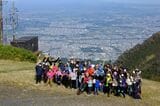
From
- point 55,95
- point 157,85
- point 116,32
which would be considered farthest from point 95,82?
point 116,32

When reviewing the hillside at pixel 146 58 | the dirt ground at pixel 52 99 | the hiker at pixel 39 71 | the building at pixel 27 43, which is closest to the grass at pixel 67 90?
the dirt ground at pixel 52 99

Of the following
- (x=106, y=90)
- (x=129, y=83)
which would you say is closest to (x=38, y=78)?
(x=106, y=90)

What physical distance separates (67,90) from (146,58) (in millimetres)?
12022

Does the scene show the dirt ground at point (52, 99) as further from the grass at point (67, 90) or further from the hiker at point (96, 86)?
the hiker at point (96, 86)

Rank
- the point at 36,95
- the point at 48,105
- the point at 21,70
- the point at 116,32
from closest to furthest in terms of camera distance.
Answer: the point at 48,105
the point at 36,95
the point at 21,70
the point at 116,32

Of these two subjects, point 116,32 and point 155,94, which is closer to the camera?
point 155,94

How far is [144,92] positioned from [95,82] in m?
3.36

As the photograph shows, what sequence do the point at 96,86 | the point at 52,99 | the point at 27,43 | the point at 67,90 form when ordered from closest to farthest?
the point at 52,99 → the point at 96,86 → the point at 67,90 → the point at 27,43

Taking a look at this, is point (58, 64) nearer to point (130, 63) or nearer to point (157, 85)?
point (157, 85)

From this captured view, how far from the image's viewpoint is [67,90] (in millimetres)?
31266

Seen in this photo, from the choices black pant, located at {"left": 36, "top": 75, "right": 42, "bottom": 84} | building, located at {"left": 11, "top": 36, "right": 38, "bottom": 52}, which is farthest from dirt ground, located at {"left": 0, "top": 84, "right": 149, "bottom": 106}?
building, located at {"left": 11, "top": 36, "right": 38, "bottom": 52}

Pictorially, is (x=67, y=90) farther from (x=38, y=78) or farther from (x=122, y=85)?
(x=122, y=85)

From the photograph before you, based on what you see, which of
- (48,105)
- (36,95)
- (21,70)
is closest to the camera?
(48,105)

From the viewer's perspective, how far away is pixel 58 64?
3272cm
